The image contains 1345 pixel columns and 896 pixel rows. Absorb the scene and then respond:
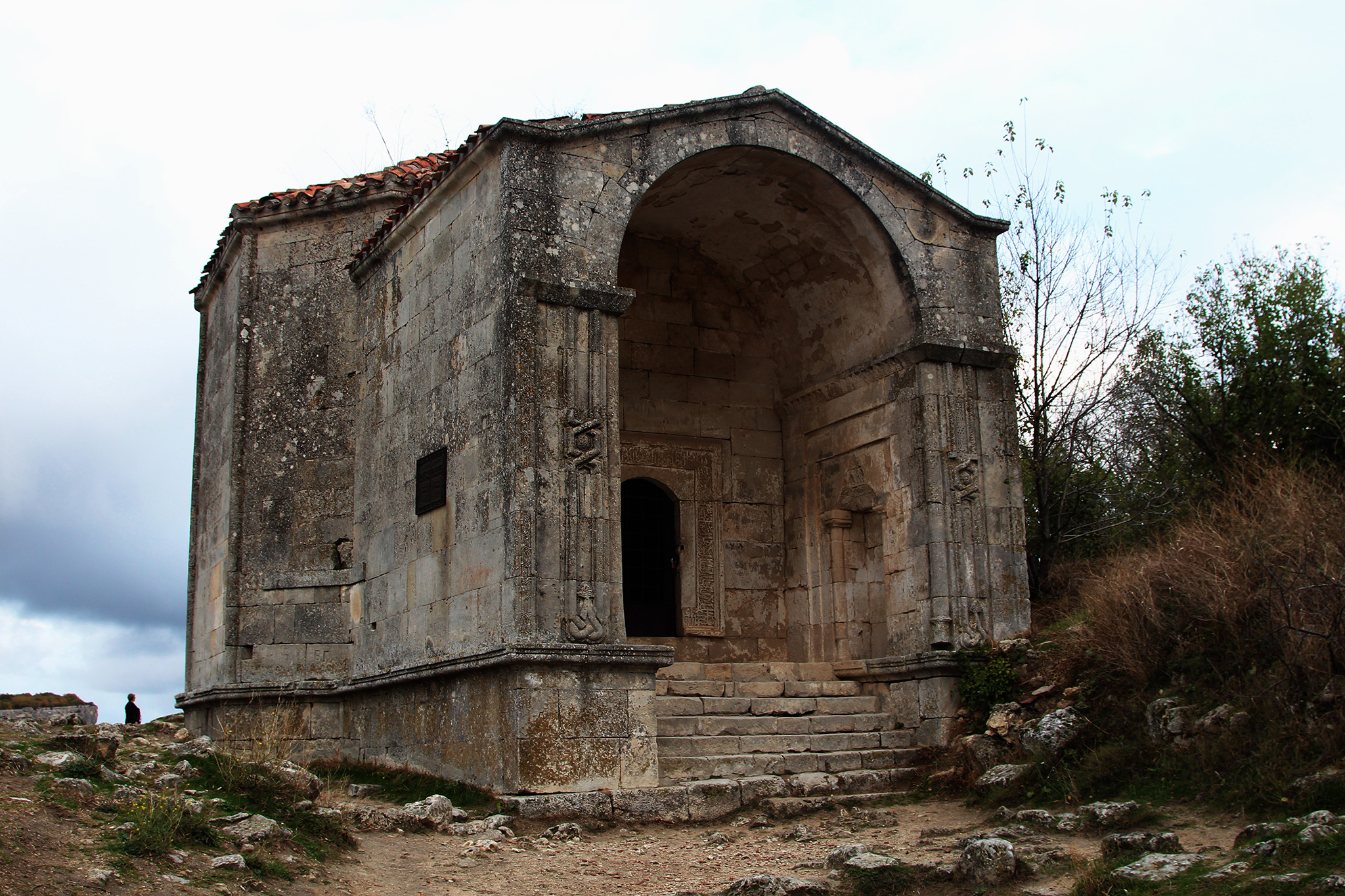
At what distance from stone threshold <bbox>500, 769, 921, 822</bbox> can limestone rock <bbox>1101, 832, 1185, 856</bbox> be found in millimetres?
2481

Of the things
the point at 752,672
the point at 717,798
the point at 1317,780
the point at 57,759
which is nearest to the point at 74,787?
the point at 57,759

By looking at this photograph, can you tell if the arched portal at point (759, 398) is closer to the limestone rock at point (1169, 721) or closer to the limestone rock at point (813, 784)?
the limestone rock at point (813, 784)

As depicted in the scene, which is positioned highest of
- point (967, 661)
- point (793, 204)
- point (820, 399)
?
point (793, 204)

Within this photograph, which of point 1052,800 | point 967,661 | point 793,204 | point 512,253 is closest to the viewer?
point 1052,800

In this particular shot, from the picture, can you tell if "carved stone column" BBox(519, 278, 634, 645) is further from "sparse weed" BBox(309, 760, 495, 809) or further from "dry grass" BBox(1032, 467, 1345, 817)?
"dry grass" BBox(1032, 467, 1345, 817)

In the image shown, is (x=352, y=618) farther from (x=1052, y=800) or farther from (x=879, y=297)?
(x=1052, y=800)

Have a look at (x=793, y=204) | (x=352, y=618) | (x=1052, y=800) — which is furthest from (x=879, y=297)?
(x=352, y=618)

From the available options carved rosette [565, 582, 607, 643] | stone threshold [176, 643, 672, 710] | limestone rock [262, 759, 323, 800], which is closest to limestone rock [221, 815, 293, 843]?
limestone rock [262, 759, 323, 800]

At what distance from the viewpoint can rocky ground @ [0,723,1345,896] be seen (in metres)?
5.70

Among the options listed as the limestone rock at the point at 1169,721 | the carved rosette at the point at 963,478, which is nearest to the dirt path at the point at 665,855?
the limestone rock at the point at 1169,721

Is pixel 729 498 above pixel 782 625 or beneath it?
above

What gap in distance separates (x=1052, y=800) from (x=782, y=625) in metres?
4.71

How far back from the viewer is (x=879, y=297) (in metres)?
11.4

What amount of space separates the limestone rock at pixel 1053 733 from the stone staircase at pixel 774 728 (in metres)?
1.09
